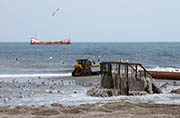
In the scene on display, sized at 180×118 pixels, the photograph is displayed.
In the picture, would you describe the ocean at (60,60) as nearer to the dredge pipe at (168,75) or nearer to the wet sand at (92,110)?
the dredge pipe at (168,75)

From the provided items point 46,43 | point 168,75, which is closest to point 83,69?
point 168,75

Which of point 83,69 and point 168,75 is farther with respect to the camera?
point 83,69

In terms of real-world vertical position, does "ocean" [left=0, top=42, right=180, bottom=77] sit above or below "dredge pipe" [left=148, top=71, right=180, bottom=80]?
below

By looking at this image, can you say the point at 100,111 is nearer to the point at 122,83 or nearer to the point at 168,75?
the point at 122,83

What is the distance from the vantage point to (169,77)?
2734 cm

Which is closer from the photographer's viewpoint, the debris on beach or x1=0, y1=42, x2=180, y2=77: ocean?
the debris on beach

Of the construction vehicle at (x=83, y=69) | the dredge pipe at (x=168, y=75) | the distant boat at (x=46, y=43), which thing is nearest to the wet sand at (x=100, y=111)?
the dredge pipe at (x=168, y=75)

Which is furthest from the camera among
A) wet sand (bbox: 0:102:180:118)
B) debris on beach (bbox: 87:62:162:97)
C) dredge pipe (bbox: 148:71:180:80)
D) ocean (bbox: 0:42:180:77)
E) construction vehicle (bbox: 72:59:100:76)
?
ocean (bbox: 0:42:180:77)

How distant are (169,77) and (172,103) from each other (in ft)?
37.1

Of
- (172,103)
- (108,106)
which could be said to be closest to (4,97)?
(108,106)
